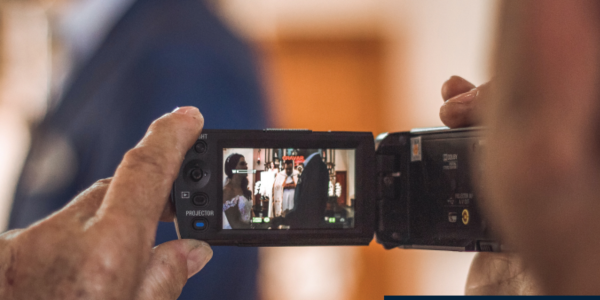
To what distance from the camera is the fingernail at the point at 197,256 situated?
607mm

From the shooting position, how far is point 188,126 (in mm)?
595

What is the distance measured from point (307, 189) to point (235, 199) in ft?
0.42

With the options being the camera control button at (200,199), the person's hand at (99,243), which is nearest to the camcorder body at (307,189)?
the camera control button at (200,199)

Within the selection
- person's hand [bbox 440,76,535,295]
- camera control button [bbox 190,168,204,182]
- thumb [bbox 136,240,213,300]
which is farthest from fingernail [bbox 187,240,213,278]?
person's hand [bbox 440,76,535,295]

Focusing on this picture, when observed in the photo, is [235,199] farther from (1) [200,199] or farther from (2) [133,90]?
(2) [133,90]

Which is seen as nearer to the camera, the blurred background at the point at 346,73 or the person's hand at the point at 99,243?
the person's hand at the point at 99,243

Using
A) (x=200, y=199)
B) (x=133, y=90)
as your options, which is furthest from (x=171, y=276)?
(x=133, y=90)

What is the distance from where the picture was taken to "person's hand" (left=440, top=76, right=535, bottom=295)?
0.64m

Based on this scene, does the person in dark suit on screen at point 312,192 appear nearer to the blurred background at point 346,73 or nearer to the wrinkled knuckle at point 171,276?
the wrinkled knuckle at point 171,276

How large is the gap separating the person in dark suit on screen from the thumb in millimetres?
170

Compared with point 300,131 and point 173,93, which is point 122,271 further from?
point 173,93

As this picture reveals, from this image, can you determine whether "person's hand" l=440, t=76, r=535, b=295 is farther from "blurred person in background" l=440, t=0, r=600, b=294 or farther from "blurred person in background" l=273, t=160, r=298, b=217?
"blurred person in background" l=440, t=0, r=600, b=294

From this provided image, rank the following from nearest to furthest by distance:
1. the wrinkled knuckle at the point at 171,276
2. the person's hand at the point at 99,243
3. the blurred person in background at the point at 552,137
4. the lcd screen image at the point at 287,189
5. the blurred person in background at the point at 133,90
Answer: the blurred person in background at the point at 552,137 → the person's hand at the point at 99,243 → the wrinkled knuckle at the point at 171,276 → the lcd screen image at the point at 287,189 → the blurred person in background at the point at 133,90

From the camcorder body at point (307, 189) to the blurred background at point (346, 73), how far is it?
45 centimetres
